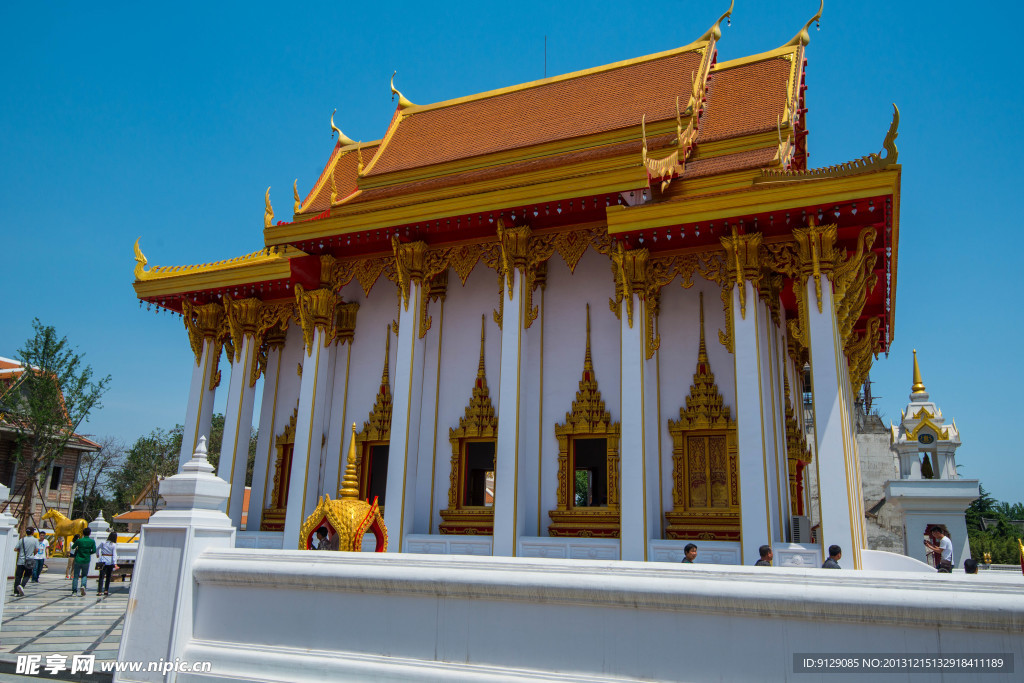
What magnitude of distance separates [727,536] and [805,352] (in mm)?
4532

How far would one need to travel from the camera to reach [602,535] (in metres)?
10.2

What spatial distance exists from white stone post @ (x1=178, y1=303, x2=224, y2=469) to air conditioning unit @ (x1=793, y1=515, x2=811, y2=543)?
33.1 ft

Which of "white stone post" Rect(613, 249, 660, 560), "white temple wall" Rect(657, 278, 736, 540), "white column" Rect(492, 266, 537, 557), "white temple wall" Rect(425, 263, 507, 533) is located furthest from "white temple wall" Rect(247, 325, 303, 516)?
"white temple wall" Rect(657, 278, 736, 540)

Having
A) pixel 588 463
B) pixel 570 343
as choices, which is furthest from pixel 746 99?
pixel 588 463

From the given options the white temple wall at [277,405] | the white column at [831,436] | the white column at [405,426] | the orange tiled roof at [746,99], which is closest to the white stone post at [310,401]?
the white temple wall at [277,405]

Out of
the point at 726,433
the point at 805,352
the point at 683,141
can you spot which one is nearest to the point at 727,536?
the point at 726,433

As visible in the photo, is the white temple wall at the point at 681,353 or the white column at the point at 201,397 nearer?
the white temple wall at the point at 681,353

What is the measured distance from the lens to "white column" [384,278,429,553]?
10672 mm

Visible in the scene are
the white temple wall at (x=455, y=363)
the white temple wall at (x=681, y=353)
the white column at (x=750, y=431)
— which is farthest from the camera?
the white temple wall at (x=455, y=363)

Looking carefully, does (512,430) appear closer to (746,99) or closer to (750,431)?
(750,431)

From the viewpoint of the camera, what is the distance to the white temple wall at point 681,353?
10.3 m

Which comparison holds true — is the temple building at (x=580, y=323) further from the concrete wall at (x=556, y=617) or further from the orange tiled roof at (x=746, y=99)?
the concrete wall at (x=556, y=617)

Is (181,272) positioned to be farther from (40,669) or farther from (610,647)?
(610,647)

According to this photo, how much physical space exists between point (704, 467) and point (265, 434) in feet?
25.9
